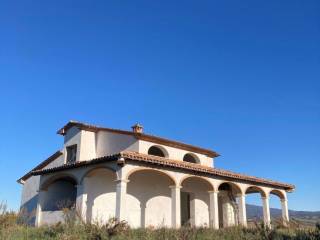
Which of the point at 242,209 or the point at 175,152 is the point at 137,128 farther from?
the point at 242,209

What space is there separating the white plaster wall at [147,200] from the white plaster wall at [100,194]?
112cm

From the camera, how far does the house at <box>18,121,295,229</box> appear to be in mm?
17859

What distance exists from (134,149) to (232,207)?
374 inches

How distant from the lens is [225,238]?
1306 centimetres

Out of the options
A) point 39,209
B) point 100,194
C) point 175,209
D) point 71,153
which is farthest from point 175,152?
point 39,209

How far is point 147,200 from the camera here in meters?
20.3

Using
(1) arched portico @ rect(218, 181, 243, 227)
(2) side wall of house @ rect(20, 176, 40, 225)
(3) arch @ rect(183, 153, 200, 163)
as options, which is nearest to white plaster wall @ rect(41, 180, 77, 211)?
(2) side wall of house @ rect(20, 176, 40, 225)

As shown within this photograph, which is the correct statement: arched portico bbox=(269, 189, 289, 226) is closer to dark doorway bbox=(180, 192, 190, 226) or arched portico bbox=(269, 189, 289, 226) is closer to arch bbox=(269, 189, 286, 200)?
arch bbox=(269, 189, 286, 200)

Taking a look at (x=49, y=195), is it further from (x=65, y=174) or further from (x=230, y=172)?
(x=230, y=172)

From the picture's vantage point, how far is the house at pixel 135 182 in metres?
17.9

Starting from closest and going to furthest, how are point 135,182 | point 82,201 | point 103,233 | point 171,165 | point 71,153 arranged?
point 103,233 → point 171,165 → point 82,201 → point 135,182 → point 71,153

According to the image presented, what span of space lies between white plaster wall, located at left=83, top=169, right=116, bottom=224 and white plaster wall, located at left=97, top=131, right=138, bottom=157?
6.48 feet

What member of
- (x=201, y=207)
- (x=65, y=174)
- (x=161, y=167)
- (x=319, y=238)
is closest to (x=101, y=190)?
(x=65, y=174)

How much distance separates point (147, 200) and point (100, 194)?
272 centimetres
